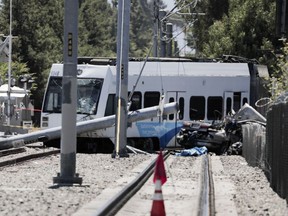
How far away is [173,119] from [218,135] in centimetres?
301

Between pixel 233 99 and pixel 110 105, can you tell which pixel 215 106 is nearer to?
pixel 233 99

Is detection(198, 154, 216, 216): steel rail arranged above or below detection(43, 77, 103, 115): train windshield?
below

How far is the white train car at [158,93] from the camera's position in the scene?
3294 cm

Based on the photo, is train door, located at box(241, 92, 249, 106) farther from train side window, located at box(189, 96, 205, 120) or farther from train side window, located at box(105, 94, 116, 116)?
train side window, located at box(105, 94, 116, 116)

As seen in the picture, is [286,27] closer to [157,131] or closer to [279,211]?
[279,211]

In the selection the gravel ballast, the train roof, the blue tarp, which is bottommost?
the blue tarp

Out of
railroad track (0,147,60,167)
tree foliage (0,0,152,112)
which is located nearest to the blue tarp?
railroad track (0,147,60,167)

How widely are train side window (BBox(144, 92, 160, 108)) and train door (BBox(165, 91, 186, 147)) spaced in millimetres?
426

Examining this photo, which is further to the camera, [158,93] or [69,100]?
[158,93]

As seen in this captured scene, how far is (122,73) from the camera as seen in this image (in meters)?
27.3

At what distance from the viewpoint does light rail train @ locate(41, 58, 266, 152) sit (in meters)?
33.0

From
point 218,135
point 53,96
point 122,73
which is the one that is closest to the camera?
point 122,73

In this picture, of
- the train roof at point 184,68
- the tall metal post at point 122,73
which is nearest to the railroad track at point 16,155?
the tall metal post at point 122,73

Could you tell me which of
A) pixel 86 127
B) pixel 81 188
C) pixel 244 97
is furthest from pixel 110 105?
pixel 81 188
